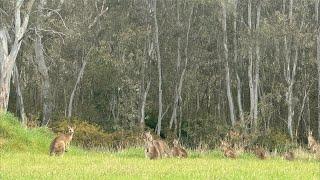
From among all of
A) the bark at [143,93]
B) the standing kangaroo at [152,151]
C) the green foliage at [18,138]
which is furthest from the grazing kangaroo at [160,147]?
the bark at [143,93]

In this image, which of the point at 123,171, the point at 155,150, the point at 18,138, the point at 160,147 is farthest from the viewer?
the point at 18,138

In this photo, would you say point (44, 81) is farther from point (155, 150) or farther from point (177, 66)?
point (155, 150)

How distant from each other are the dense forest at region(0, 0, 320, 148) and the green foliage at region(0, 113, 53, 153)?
19813 millimetres

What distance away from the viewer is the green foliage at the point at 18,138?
19.5 meters

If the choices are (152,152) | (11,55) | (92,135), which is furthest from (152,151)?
(92,135)

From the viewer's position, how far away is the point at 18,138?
65.9ft

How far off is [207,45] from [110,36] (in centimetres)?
764

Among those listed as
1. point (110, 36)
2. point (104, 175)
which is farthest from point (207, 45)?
point (104, 175)

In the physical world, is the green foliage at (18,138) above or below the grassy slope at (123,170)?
below

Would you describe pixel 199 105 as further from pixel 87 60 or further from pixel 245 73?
pixel 87 60

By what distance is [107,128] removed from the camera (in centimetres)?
Result: 4491

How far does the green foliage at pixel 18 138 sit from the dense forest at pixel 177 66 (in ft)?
65.0

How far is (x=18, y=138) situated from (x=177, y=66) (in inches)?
1069

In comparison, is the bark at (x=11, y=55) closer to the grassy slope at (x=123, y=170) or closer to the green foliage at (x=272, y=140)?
the grassy slope at (x=123, y=170)
